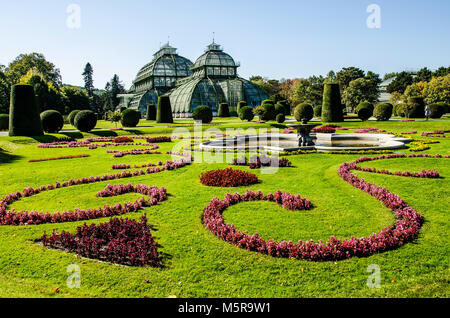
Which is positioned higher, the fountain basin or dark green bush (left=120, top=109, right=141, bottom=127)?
dark green bush (left=120, top=109, right=141, bottom=127)

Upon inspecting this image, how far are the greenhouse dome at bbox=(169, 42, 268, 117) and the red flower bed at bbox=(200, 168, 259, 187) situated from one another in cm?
4821

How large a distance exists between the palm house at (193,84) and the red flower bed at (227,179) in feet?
158

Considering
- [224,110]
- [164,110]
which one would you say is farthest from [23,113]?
[224,110]

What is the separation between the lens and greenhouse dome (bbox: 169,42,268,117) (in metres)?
58.9

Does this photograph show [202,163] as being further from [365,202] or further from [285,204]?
[365,202]

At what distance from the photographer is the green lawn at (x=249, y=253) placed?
4223 millimetres

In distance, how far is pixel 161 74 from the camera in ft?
238

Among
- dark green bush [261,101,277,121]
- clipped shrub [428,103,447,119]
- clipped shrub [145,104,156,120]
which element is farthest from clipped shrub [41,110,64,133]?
clipped shrub [428,103,447,119]

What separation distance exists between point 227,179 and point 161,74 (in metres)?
67.6

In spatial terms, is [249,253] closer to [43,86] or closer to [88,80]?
[43,86]

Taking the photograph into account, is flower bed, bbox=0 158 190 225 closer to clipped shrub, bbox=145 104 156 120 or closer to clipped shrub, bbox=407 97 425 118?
clipped shrub, bbox=407 97 425 118
